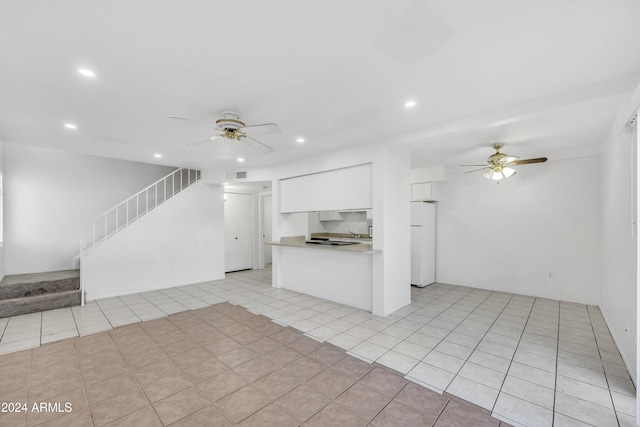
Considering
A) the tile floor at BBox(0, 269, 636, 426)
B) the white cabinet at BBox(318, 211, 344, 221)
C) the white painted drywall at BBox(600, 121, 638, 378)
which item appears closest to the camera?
the tile floor at BBox(0, 269, 636, 426)

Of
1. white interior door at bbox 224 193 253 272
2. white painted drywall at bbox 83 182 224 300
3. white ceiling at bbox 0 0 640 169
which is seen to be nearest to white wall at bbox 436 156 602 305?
white ceiling at bbox 0 0 640 169

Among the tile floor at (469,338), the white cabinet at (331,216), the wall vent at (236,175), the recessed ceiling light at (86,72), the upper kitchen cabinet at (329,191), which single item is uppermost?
the recessed ceiling light at (86,72)

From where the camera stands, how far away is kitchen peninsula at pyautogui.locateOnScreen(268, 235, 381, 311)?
14.5 feet

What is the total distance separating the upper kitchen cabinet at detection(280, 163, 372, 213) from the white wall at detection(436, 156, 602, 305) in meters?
2.86

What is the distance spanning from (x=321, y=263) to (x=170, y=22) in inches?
163

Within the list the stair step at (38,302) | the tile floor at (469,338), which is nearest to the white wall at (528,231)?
A: the tile floor at (469,338)

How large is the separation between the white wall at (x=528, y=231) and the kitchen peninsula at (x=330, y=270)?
2661mm

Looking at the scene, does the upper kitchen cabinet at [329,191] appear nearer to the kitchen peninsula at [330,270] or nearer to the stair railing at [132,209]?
the kitchen peninsula at [330,270]

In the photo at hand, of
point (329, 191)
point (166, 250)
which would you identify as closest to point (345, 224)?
point (329, 191)

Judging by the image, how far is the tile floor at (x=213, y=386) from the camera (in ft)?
6.63

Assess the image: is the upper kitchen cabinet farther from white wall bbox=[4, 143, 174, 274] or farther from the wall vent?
white wall bbox=[4, 143, 174, 274]

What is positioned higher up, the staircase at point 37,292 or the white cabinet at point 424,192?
the white cabinet at point 424,192

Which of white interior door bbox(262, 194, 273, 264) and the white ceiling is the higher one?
the white ceiling

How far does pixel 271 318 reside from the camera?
406 cm
